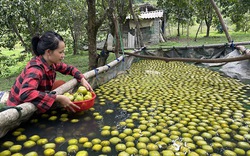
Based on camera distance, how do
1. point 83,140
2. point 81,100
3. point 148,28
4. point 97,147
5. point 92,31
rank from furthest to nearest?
point 148,28 → point 92,31 → point 81,100 → point 83,140 → point 97,147

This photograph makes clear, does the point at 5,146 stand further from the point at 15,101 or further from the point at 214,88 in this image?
the point at 214,88

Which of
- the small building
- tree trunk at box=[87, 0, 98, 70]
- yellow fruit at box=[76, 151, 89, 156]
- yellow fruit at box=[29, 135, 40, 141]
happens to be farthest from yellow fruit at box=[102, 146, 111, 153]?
the small building

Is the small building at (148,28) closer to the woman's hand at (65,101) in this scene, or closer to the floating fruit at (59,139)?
the woman's hand at (65,101)

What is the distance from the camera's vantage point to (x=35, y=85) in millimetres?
1899

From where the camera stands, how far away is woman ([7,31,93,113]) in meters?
1.87

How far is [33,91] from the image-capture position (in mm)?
1855

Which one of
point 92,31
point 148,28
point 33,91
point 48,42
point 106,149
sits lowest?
point 106,149

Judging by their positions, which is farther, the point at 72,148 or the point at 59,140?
the point at 59,140

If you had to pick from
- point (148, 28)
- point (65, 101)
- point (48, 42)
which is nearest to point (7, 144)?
point (65, 101)

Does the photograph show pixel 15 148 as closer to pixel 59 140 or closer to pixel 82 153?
pixel 59 140

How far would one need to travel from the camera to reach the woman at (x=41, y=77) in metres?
1.87

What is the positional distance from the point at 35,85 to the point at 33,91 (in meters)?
0.07

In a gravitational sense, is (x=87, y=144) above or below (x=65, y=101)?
below

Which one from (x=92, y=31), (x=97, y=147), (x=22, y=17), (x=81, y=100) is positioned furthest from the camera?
(x=22, y=17)
